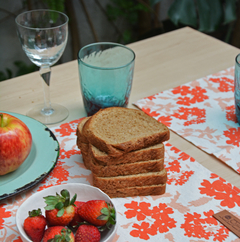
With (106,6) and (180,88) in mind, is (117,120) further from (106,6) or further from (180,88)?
(106,6)

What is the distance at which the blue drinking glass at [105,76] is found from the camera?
92 cm

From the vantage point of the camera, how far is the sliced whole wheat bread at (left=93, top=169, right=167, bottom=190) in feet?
2.38

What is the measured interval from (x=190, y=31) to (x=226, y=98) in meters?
0.56

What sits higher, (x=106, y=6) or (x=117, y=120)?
(x=117, y=120)

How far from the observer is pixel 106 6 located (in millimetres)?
2529

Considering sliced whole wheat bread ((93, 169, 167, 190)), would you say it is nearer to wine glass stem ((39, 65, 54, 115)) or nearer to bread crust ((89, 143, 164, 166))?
bread crust ((89, 143, 164, 166))

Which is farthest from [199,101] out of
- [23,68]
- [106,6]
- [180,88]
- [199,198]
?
[106,6]

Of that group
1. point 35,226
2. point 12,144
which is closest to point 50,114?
point 12,144

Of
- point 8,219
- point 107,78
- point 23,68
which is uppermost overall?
point 107,78

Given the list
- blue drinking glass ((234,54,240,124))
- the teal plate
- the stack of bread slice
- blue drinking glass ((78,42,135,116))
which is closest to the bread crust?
the stack of bread slice

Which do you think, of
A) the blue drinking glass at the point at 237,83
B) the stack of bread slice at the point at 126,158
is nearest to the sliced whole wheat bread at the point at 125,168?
the stack of bread slice at the point at 126,158

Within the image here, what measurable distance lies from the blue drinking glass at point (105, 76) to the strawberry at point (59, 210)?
1.42 ft

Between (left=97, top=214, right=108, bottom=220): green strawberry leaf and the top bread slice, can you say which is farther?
the top bread slice

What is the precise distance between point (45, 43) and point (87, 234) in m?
0.57
